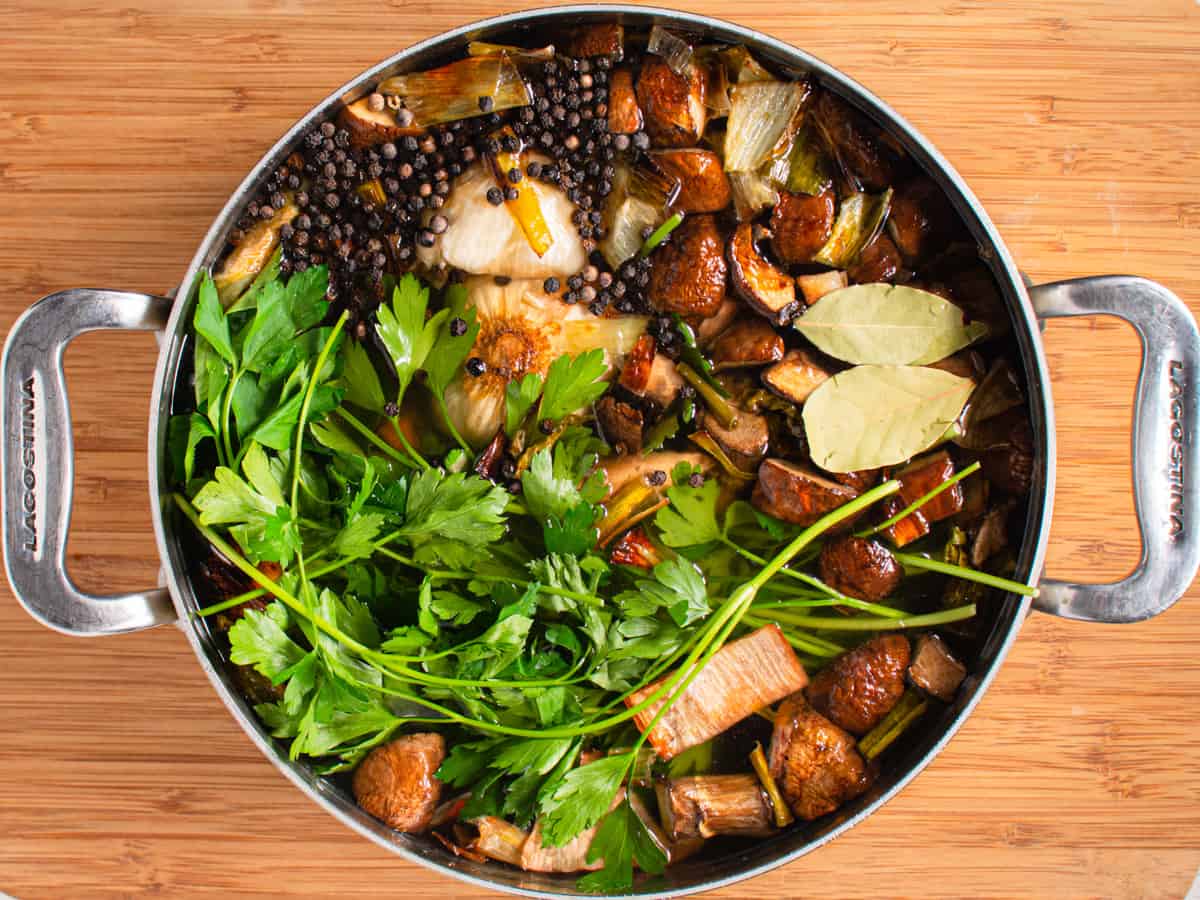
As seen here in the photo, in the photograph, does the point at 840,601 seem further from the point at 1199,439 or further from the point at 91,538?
the point at 91,538

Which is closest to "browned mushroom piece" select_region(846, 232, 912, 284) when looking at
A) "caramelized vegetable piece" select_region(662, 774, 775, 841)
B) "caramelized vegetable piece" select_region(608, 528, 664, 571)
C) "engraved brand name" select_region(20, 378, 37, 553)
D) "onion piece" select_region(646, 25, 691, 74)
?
"onion piece" select_region(646, 25, 691, 74)

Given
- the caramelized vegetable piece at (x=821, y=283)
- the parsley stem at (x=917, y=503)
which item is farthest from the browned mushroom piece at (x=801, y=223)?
the parsley stem at (x=917, y=503)

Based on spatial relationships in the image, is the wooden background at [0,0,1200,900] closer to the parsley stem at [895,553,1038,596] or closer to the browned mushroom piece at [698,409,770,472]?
the parsley stem at [895,553,1038,596]

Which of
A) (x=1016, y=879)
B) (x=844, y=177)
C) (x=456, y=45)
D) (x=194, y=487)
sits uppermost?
(x=456, y=45)

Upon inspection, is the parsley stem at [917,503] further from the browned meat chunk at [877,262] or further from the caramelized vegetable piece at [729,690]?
the browned meat chunk at [877,262]

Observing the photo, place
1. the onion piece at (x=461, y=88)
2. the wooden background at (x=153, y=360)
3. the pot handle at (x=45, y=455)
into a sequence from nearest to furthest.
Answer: the pot handle at (x=45, y=455) → the onion piece at (x=461, y=88) → the wooden background at (x=153, y=360)

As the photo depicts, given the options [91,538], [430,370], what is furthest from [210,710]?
[430,370]

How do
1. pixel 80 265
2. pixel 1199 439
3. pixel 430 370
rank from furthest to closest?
pixel 80 265, pixel 430 370, pixel 1199 439
